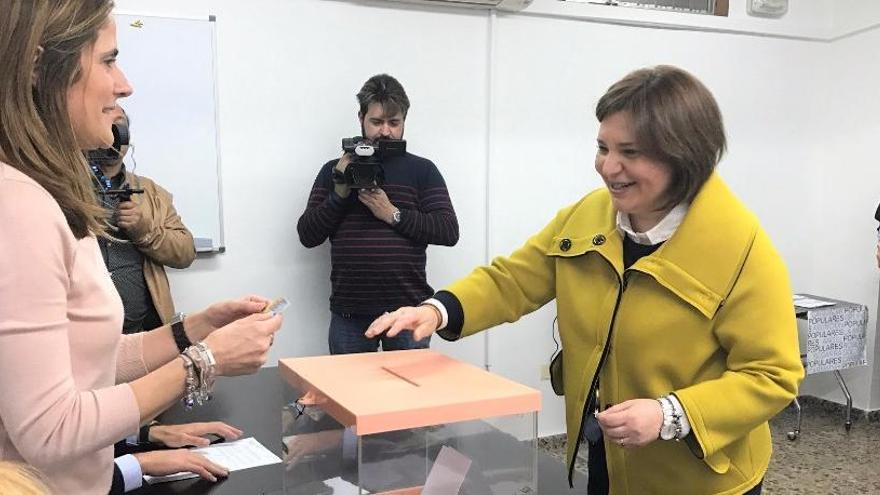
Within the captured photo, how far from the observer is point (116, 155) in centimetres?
238

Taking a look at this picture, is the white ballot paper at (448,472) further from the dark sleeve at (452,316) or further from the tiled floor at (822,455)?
the tiled floor at (822,455)

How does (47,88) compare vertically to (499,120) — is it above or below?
below

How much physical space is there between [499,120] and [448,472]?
2.70 metres

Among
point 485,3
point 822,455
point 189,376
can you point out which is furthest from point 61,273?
point 822,455

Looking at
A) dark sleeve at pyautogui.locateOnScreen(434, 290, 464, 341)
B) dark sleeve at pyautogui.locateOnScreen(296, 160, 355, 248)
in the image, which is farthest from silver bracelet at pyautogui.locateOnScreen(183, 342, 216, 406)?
dark sleeve at pyautogui.locateOnScreen(296, 160, 355, 248)

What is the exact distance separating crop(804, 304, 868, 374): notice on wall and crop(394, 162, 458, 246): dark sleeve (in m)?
2.14

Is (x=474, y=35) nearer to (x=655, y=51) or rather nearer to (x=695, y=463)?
(x=655, y=51)

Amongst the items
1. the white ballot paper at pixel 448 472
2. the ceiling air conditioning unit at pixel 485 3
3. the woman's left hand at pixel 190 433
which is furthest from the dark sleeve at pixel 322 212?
the white ballot paper at pixel 448 472

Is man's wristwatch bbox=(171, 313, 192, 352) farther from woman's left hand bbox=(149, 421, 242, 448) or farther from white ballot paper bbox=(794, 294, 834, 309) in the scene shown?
white ballot paper bbox=(794, 294, 834, 309)

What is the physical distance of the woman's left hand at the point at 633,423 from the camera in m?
1.12

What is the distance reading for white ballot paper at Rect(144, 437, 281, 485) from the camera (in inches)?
53.2

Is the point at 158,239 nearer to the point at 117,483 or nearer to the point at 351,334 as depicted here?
the point at 351,334

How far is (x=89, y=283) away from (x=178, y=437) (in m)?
0.71

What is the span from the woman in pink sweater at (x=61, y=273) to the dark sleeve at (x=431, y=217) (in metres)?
1.77
